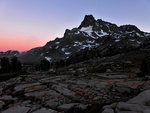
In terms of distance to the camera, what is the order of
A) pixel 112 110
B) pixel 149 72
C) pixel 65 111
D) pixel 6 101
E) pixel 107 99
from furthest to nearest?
pixel 149 72 → pixel 6 101 → pixel 107 99 → pixel 65 111 → pixel 112 110

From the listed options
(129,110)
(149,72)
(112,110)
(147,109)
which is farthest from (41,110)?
(149,72)

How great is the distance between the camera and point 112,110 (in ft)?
20.4

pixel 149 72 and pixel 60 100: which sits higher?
pixel 149 72

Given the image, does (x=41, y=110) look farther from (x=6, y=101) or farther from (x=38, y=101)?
(x=6, y=101)

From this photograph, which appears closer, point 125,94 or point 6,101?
point 125,94

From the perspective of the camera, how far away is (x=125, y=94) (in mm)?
9250

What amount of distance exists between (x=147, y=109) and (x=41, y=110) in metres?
5.52

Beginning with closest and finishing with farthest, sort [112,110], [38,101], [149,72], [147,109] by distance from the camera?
[147,109]
[112,110]
[38,101]
[149,72]

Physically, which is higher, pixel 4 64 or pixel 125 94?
pixel 4 64

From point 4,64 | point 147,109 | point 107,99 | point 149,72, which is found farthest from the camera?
point 4,64

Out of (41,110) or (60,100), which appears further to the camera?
(60,100)

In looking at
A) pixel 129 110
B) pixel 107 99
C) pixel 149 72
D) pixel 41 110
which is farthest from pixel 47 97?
pixel 149 72

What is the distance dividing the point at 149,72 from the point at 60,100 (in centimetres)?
1139

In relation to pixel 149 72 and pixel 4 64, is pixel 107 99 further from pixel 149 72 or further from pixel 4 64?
pixel 4 64
